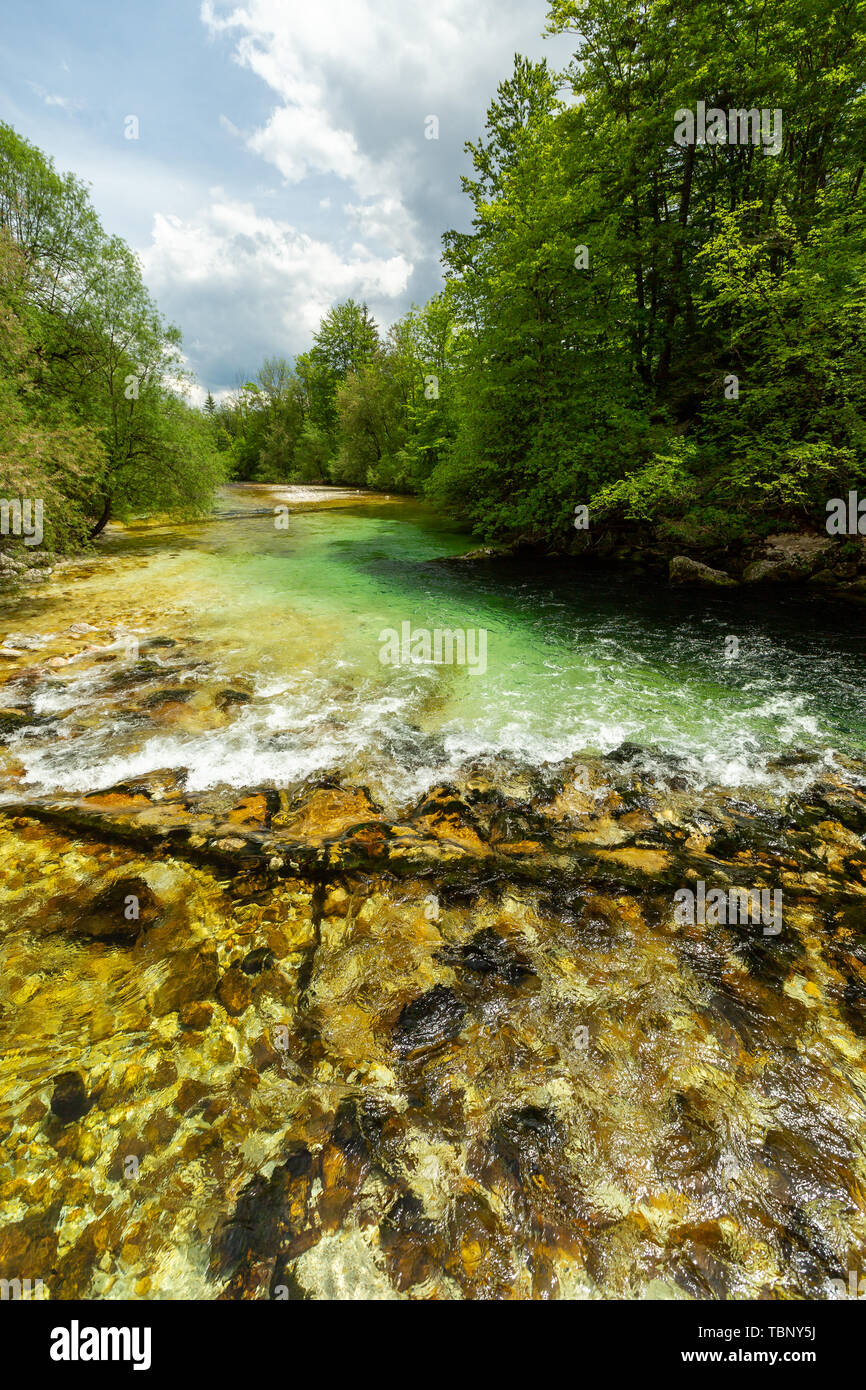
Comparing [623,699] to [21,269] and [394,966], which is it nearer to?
[394,966]

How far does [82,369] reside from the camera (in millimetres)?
15680

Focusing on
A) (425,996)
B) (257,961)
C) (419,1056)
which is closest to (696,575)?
(425,996)

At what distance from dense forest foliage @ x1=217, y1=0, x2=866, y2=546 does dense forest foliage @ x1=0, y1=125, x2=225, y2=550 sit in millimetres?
10831

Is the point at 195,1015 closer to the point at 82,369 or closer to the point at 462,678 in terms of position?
A: the point at 462,678

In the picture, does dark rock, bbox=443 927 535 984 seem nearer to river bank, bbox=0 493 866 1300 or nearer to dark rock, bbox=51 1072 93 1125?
river bank, bbox=0 493 866 1300

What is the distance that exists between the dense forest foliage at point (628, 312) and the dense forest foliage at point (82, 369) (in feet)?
0.25

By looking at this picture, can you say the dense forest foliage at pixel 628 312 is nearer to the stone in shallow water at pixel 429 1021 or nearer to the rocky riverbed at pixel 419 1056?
the rocky riverbed at pixel 419 1056

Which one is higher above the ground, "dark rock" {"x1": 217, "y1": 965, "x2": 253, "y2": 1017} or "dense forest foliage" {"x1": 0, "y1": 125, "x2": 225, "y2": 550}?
"dense forest foliage" {"x1": 0, "y1": 125, "x2": 225, "y2": 550}

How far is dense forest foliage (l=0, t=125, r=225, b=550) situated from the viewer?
1266cm

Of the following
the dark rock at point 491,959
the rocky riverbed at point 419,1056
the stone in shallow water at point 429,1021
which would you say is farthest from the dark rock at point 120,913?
the dark rock at point 491,959

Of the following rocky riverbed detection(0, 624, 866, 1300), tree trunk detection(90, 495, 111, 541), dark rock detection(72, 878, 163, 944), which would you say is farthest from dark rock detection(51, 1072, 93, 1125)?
tree trunk detection(90, 495, 111, 541)

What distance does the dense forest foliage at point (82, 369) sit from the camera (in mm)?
12656

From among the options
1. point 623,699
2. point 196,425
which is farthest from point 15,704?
point 196,425

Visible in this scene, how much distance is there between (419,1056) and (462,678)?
6009 mm
